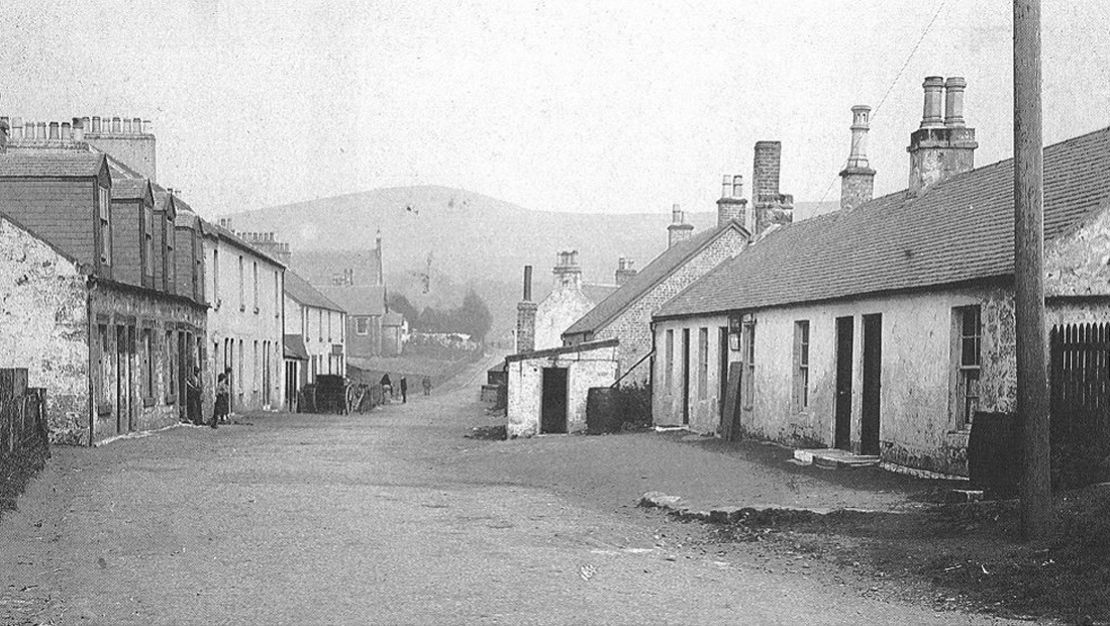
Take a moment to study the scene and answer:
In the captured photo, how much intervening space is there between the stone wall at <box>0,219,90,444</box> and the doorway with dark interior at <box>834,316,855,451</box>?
14.6m

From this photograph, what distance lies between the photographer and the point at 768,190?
3347 cm

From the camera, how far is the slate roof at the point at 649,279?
3460 cm

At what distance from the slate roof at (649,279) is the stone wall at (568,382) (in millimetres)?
1382

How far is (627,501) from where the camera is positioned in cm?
1554

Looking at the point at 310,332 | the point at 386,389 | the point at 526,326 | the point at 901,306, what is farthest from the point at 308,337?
the point at 901,306

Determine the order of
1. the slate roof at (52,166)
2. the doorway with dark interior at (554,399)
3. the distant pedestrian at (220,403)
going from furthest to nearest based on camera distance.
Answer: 1. the doorway with dark interior at (554,399)
2. the distant pedestrian at (220,403)
3. the slate roof at (52,166)

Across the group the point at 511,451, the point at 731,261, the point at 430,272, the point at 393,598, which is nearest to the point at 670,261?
the point at 731,261

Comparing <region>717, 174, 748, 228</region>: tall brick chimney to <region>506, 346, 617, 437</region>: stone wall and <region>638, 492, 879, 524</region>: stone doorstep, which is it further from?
<region>638, 492, 879, 524</region>: stone doorstep

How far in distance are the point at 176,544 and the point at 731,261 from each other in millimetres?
23452

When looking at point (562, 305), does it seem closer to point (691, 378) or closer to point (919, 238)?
point (691, 378)

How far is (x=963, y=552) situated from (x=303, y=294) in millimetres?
49237

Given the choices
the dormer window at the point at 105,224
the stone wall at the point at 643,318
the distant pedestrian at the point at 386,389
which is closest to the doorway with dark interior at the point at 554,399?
the stone wall at the point at 643,318

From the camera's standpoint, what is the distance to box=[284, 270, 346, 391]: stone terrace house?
51031 millimetres

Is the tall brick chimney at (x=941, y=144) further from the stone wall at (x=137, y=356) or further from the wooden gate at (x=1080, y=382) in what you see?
the stone wall at (x=137, y=356)
